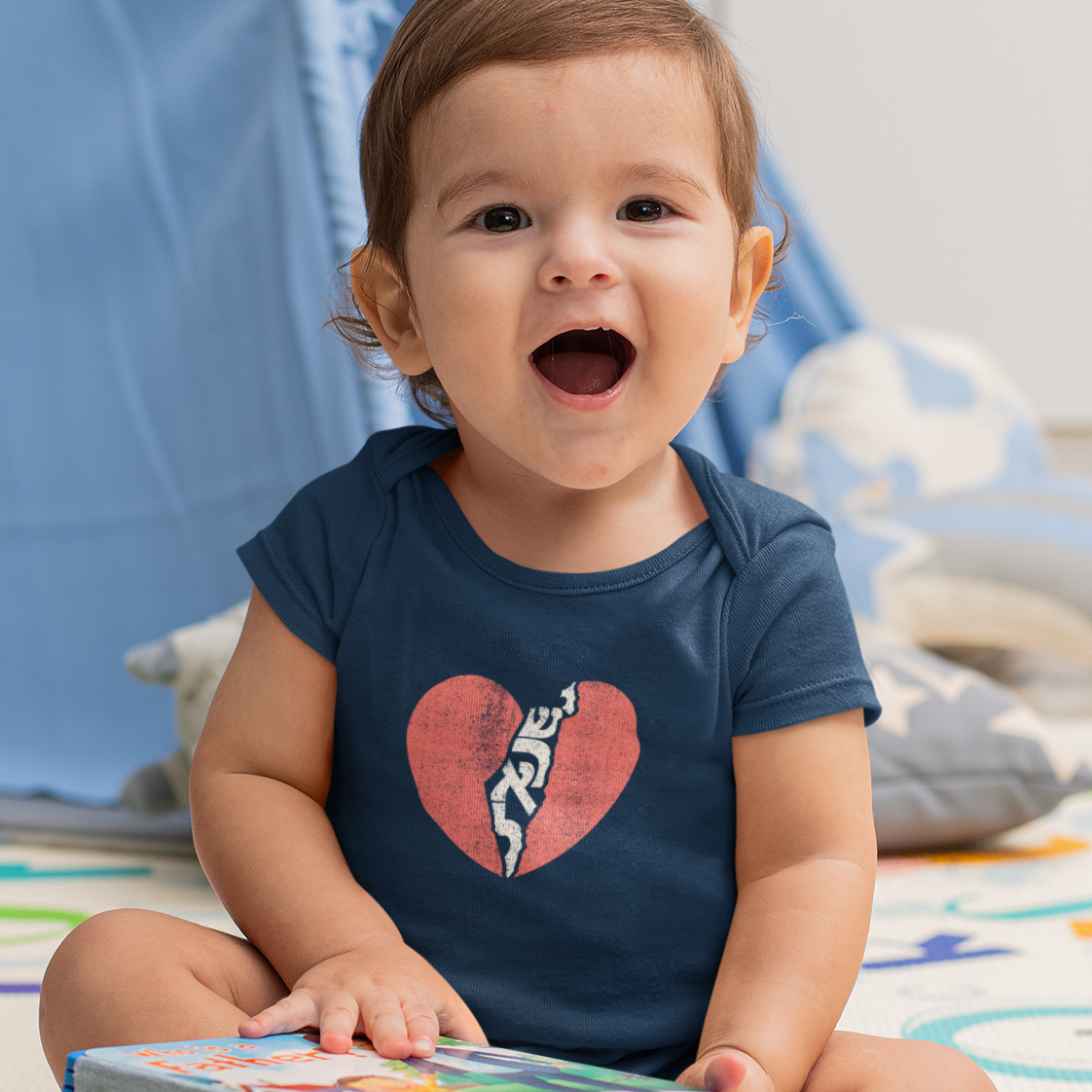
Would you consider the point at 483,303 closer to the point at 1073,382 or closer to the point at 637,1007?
the point at 637,1007

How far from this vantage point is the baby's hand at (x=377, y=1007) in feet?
1.46

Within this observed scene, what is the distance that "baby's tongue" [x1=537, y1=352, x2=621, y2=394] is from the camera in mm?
528

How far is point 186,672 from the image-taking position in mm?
933

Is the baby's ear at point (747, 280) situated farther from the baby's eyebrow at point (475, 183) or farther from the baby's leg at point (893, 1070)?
the baby's leg at point (893, 1070)

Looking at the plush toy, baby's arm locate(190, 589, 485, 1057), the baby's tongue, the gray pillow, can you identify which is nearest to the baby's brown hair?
the baby's tongue

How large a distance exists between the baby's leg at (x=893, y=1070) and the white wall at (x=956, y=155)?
1.87 m

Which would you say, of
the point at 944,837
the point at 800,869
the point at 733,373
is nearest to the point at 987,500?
the point at 733,373

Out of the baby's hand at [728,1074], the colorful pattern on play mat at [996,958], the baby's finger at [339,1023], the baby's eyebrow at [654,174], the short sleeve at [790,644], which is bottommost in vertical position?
the colorful pattern on play mat at [996,958]

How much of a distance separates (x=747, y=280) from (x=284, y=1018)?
1.37 feet

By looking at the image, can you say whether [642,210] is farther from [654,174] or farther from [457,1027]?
[457,1027]

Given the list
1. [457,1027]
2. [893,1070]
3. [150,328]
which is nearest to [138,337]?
[150,328]

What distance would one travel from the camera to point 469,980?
0.54m

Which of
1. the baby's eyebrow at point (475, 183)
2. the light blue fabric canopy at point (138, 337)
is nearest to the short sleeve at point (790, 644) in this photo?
the baby's eyebrow at point (475, 183)

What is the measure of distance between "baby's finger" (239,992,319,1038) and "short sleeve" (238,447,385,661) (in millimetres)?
173
